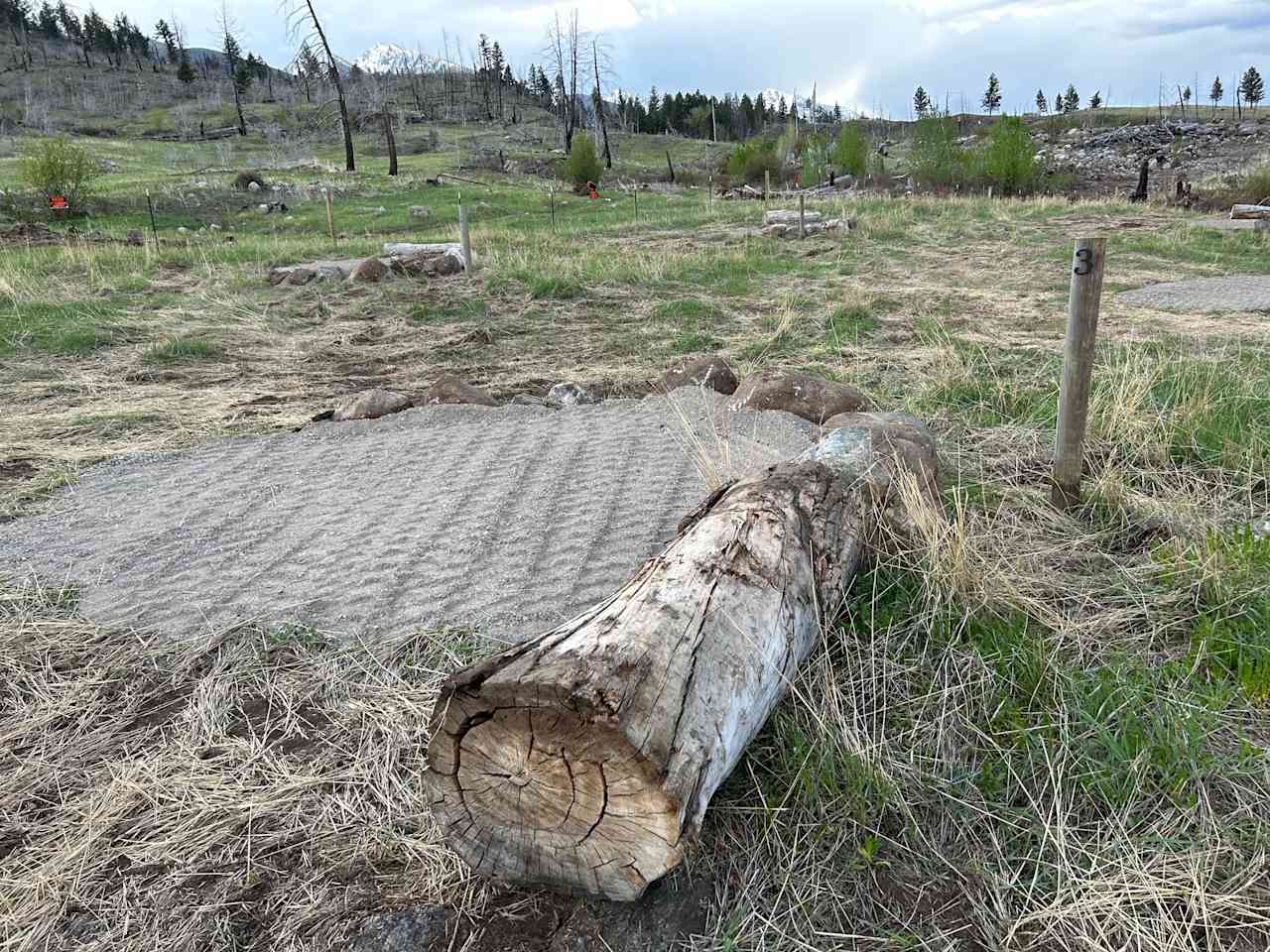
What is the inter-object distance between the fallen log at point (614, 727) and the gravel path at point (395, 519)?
1.00m

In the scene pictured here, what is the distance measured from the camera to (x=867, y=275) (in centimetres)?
1090

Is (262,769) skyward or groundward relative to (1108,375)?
groundward

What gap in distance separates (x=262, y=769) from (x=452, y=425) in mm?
3037

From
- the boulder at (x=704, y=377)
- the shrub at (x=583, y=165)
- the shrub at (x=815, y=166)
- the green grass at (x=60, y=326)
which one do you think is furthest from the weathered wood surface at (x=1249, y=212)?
the shrub at (x=815, y=166)

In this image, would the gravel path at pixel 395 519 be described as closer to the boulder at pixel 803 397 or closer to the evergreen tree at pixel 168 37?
the boulder at pixel 803 397

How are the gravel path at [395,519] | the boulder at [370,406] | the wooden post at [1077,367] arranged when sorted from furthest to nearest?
the boulder at [370,406] < the wooden post at [1077,367] < the gravel path at [395,519]

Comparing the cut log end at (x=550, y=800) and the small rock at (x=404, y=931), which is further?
the small rock at (x=404, y=931)

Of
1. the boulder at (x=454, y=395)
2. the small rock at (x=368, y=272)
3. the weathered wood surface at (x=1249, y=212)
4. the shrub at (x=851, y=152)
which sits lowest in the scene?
the boulder at (x=454, y=395)

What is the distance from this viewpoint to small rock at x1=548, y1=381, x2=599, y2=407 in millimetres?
5770

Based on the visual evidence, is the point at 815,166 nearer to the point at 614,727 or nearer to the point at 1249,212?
the point at 1249,212

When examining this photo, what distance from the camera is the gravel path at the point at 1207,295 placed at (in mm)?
8227

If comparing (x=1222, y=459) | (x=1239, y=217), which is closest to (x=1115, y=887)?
(x=1222, y=459)

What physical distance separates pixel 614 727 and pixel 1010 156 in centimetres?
2588

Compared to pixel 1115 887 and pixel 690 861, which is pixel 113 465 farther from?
pixel 1115 887
